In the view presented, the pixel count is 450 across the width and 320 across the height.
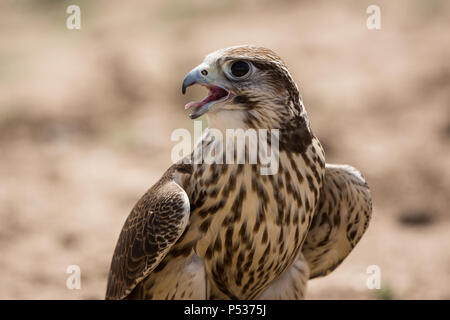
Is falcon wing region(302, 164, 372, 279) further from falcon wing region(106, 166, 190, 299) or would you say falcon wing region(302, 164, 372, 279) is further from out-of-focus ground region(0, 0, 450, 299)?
out-of-focus ground region(0, 0, 450, 299)

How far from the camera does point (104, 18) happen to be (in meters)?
10.5

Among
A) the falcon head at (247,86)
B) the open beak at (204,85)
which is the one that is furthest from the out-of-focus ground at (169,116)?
the open beak at (204,85)

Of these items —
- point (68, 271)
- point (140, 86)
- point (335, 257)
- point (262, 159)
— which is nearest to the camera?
point (262, 159)

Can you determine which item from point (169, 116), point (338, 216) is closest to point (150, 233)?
point (338, 216)

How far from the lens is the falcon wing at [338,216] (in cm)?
407

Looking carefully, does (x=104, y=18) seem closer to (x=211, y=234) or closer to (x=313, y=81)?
(x=313, y=81)

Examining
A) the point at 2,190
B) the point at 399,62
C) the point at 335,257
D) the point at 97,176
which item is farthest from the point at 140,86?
the point at 335,257

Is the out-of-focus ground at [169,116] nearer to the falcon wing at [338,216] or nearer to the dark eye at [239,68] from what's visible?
the falcon wing at [338,216]

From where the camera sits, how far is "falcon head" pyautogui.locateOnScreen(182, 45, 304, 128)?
3.46 metres

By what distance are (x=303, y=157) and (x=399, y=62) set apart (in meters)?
5.44

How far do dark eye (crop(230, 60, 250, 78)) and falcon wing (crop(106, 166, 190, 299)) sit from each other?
640 millimetres

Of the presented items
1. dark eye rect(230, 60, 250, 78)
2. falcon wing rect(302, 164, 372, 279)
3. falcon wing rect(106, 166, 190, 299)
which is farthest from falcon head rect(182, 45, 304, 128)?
falcon wing rect(302, 164, 372, 279)

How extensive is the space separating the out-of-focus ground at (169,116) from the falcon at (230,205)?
1.66 m

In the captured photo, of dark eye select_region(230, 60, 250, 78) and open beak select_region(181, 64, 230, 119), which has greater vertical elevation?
dark eye select_region(230, 60, 250, 78)
